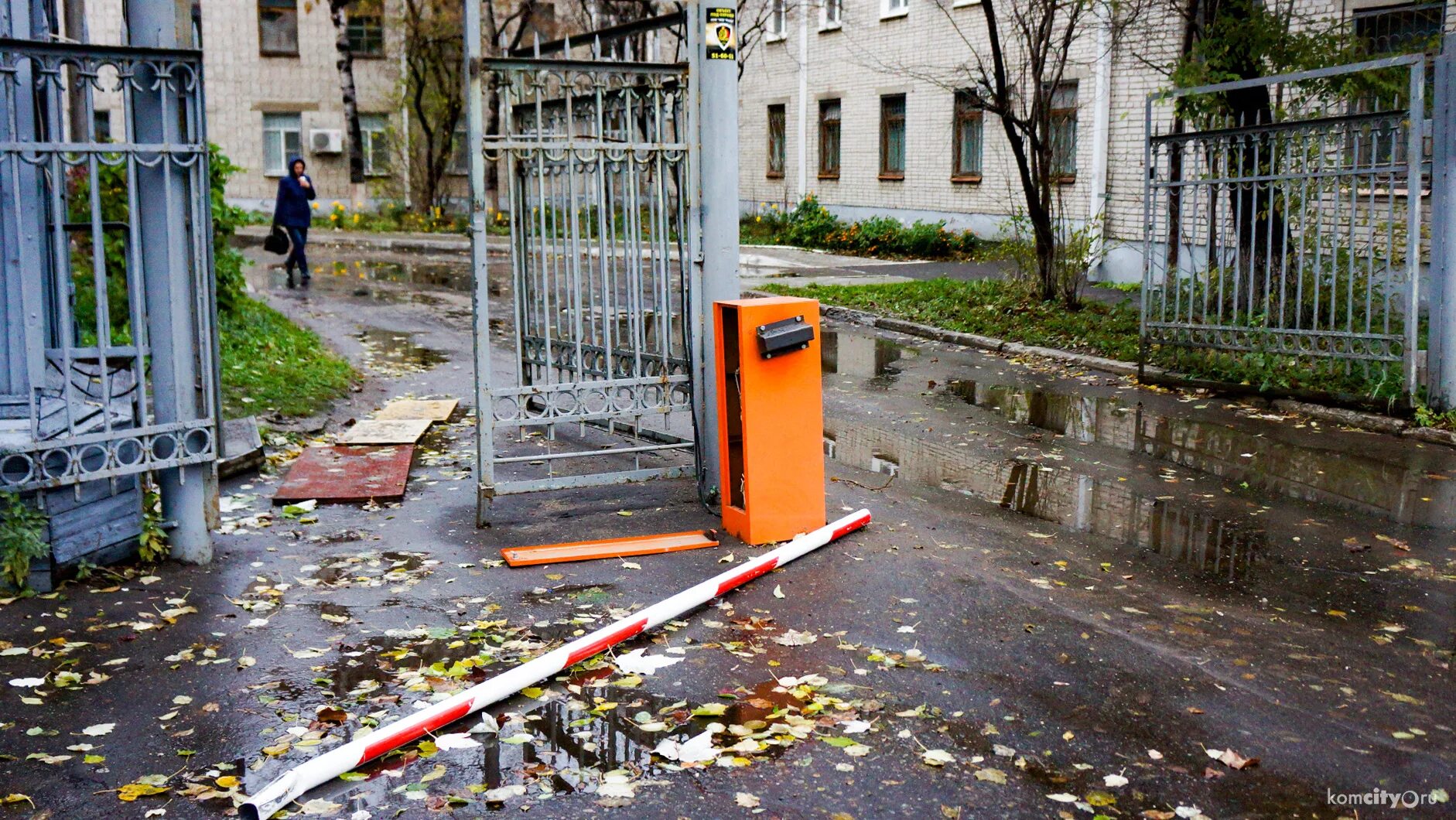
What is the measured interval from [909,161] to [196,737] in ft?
82.7

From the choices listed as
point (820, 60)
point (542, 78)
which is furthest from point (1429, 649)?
point (820, 60)

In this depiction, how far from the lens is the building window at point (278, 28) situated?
39156 mm

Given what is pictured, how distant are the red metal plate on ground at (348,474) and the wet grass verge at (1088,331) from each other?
6984mm

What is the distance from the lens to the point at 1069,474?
837 cm

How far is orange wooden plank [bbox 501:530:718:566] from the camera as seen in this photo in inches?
253

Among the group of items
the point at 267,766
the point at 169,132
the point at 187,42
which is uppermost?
the point at 187,42

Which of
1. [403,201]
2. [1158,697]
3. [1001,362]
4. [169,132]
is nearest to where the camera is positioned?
[1158,697]

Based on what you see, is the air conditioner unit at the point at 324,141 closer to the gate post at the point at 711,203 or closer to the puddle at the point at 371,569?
the gate post at the point at 711,203

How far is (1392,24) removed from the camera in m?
16.7

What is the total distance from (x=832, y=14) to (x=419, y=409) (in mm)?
23248

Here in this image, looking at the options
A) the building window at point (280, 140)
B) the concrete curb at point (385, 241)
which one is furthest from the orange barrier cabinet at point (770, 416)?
the building window at point (280, 140)

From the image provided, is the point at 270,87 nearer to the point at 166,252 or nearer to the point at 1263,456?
the point at 166,252

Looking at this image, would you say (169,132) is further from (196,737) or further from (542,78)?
(196,737)

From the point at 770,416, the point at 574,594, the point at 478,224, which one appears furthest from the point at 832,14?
the point at 574,594
